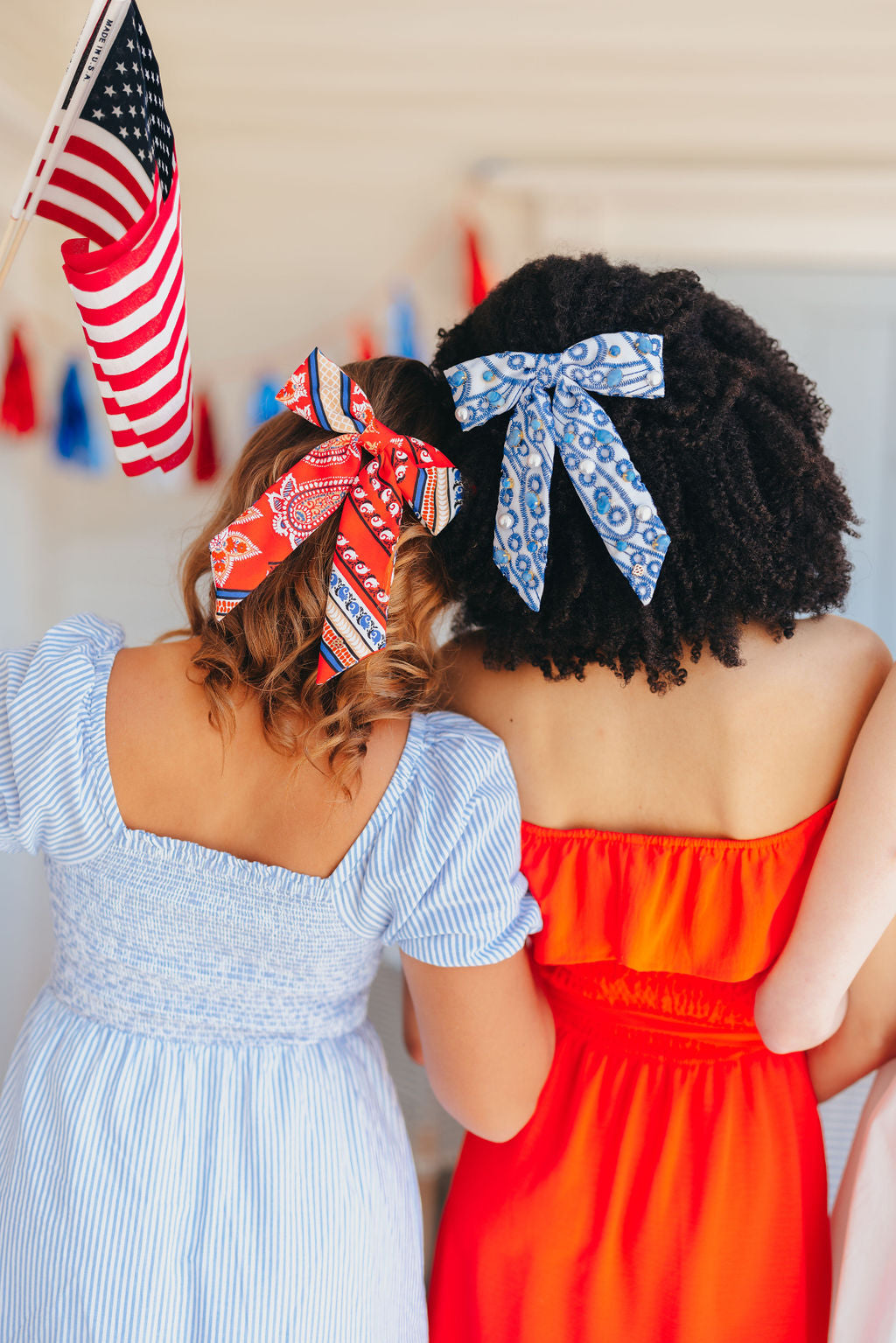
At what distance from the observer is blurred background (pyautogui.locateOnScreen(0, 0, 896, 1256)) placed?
146cm

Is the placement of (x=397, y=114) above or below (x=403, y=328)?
A: above

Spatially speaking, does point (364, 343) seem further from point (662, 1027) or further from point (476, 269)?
point (662, 1027)

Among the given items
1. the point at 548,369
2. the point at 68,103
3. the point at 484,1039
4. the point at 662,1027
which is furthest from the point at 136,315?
the point at 662,1027

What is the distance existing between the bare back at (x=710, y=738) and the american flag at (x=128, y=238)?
0.55m

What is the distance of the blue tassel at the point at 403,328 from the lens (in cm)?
174

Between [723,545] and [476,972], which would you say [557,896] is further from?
[723,545]

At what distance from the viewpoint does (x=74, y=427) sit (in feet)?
5.60

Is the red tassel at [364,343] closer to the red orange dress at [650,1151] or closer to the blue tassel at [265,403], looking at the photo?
the blue tassel at [265,403]

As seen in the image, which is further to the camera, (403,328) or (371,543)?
(403,328)

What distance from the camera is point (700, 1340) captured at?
969 mm

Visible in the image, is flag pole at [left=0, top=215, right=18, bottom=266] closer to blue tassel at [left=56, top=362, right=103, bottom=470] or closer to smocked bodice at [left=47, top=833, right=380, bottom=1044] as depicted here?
smocked bodice at [left=47, top=833, right=380, bottom=1044]

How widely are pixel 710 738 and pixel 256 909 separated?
0.46 metres

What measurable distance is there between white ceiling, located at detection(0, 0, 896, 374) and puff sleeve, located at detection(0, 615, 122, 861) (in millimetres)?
1063

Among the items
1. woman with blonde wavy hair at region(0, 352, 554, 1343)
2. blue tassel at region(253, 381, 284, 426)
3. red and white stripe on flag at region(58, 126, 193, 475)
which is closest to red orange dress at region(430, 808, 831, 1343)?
woman with blonde wavy hair at region(0, 352, 554, 1343)
